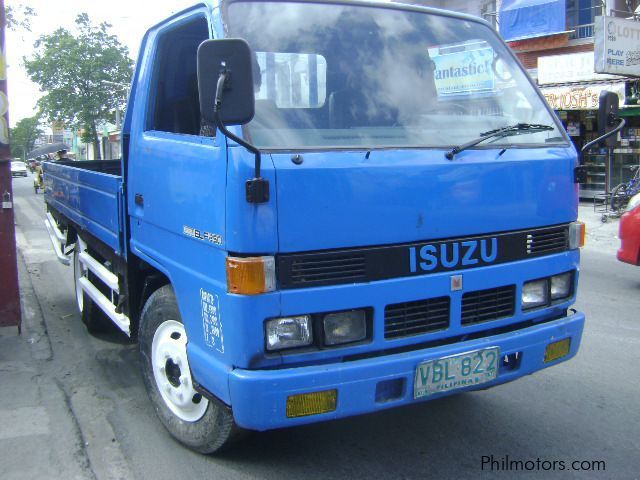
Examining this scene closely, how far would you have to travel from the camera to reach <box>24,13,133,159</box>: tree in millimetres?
29891

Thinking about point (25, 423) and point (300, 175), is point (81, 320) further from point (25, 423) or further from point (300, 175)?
point (300, 175)

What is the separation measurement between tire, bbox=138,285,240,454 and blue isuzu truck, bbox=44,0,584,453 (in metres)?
0.01

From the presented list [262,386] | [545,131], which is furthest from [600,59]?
[262,386]

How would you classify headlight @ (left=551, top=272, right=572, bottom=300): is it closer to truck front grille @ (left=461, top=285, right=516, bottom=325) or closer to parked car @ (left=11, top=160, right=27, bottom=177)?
truck front grille @ (left=461, top=285, right=516, bottom=325)

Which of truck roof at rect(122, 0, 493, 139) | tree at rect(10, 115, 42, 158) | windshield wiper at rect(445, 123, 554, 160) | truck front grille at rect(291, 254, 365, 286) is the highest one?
tree at rect(10, 115, 42, 158)

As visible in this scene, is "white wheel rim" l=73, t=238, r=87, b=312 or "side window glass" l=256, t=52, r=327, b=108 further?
"white wheel rim" l=73, t=238, r=87, b=312

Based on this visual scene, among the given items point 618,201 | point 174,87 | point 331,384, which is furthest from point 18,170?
point 331,384

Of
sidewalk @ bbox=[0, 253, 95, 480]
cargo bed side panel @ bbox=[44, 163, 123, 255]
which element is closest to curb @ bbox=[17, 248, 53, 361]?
sidewalk @ bbox=[0, 253, 95, 480]

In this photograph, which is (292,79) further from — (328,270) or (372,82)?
(328,270)

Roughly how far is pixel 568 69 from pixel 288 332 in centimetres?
1463

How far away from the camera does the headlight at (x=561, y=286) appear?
340 centimetres

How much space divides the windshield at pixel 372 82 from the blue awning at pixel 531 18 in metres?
13.6

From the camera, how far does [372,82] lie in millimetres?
3221

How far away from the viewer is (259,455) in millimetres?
3350
